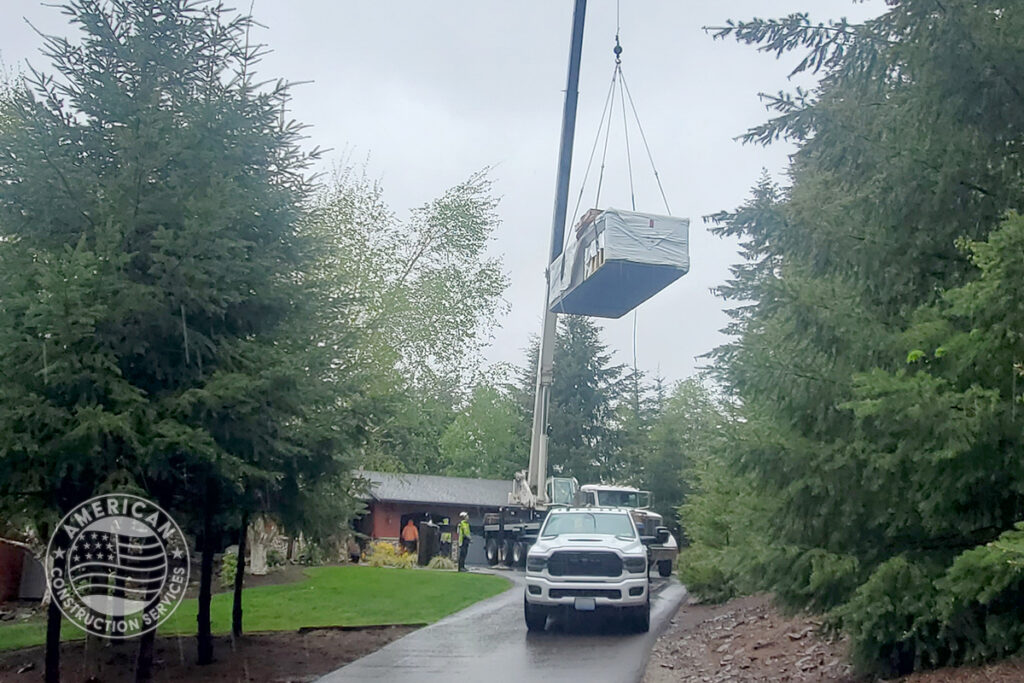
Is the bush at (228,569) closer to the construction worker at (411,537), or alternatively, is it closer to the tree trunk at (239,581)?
the tree trunk at (239,581)

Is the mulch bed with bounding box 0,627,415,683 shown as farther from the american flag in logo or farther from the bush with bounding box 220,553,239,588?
the bush with bounding box 220,553,239,588

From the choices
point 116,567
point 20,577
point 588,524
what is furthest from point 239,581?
point 20,577

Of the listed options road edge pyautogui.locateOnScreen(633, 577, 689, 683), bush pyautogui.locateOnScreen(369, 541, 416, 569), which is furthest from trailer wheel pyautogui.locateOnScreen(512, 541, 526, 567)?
road edge pyautogui.locateOnScreen(633, 577, 689, 683)

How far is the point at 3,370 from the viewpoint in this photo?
855 centimetres

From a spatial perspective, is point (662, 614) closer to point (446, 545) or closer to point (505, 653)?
point (505, 653)

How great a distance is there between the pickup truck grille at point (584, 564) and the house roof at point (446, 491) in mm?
26998

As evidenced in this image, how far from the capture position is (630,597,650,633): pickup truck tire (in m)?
14.2

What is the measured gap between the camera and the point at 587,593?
46.1ft

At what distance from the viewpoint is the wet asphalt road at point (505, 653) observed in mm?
10383

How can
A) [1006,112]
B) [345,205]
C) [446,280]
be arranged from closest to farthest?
[1006,112] < [345,205] < [446,280]

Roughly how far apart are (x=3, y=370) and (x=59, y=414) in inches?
27.1

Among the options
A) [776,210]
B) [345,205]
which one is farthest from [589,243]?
[345,205]

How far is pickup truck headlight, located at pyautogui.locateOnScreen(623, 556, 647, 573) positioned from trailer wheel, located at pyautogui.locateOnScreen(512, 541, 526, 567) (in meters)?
14.4

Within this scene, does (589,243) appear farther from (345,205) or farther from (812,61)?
(345,205)
